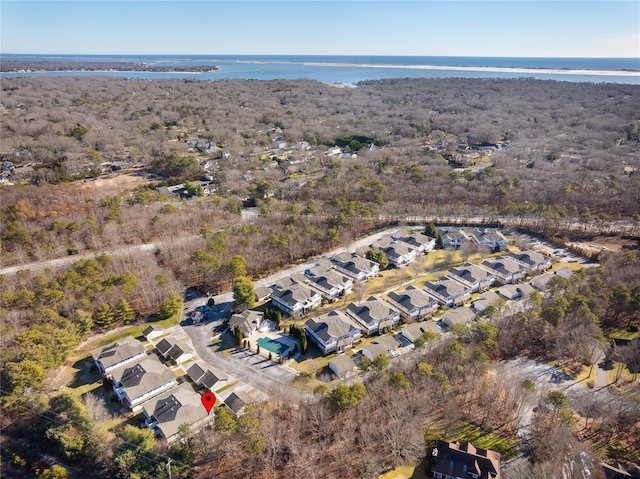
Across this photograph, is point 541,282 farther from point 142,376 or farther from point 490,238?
point 142,376

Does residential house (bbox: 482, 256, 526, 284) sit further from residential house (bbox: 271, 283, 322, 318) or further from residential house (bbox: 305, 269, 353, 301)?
residential house (bbox: 271, 283, 322, 318)

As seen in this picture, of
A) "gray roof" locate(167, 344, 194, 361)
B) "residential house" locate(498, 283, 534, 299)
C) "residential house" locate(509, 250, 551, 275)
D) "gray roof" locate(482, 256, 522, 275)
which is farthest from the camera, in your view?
"residential house" locate(509, 250, 551, 275)

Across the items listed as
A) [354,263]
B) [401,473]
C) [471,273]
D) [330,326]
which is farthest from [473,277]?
[401,473]

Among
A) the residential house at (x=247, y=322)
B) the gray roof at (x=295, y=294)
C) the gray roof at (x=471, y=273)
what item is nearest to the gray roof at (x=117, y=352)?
the residential house at (x=247, y=322)

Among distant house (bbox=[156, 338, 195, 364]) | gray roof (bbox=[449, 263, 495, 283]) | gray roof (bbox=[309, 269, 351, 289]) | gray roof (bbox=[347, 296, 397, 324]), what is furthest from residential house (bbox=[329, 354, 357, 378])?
gray roof (bbox=[449, 263, 495, 283])

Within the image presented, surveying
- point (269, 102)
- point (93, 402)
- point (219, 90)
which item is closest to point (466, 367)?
point (93, 402)

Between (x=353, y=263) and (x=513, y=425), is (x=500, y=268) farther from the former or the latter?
(x=513, y=425)
